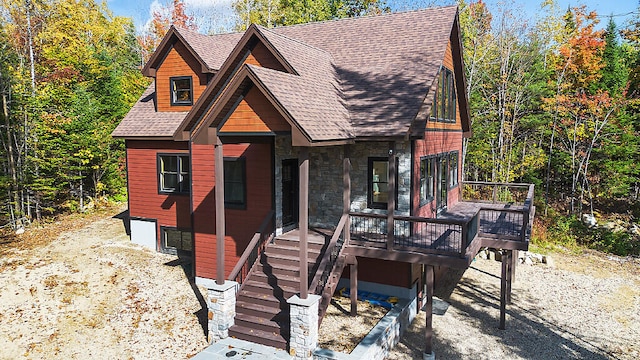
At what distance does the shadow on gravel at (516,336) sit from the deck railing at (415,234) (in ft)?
7.86

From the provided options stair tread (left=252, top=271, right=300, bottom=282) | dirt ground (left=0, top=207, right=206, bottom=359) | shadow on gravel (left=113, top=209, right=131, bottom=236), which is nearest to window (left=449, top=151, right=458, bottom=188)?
stair tread (left=252, top=271, right=300, bottom=282)

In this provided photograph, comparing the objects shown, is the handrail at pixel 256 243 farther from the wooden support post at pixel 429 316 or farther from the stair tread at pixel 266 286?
the wooden support post at pixel 429 316

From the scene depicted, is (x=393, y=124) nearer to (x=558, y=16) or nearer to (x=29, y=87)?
(x=29, y=87)

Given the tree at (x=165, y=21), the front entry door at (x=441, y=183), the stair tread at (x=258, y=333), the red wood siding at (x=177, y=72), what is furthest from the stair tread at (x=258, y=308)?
the tree at (x=165, y=21)

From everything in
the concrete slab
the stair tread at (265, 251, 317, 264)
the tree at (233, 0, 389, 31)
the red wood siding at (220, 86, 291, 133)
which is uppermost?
the tree at (233, 0, 389, 31)

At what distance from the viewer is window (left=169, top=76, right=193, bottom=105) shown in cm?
1536

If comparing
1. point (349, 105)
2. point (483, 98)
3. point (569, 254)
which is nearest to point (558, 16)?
point (483, 98)

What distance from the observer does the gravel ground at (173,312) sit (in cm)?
1021

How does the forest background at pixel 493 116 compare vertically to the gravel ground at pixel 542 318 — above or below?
above

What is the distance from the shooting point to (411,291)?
1199 cm

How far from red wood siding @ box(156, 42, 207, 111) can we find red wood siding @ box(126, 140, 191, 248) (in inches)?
66.6

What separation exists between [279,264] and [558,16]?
115 ft

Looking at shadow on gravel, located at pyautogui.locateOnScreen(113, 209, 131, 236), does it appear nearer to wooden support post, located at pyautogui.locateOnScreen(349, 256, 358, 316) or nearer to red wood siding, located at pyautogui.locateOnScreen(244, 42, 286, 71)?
red wood siding, located at pyautogui.locateOnScreen(244, 42, 286, 71)

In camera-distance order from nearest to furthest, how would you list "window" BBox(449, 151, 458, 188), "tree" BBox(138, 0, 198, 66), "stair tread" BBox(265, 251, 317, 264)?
"stair tread" BBox(265, 251, 317, 264) → "window" BBox(449, 151, 458, 188) → "tree" BBox(138, 0, 198, 66)
